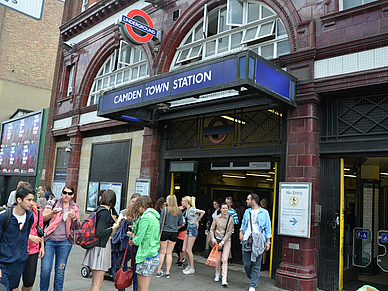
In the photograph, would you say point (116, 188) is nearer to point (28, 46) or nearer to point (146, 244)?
point (146, 244)

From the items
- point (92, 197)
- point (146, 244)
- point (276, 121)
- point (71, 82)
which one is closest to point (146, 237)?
point (146, 244)

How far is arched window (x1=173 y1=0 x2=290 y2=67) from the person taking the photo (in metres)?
9.13

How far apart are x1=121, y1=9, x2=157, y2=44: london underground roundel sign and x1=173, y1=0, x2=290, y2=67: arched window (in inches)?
46.3

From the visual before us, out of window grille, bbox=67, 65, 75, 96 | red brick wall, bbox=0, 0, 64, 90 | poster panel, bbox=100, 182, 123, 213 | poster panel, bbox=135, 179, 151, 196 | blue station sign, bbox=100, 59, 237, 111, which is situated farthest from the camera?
red brick wall, bbox=0, 0, 64, 90

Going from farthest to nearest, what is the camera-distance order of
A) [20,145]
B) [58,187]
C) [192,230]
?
[20,145] → [58,187] → [192,230]

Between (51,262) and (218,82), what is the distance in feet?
14.6

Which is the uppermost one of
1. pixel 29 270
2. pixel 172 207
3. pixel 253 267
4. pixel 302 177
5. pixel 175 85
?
pixel 175 85

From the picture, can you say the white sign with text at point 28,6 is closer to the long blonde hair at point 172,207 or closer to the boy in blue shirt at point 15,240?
the boy in blue shirt at point 15,240

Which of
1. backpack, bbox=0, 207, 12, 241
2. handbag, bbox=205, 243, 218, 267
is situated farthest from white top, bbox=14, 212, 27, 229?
handbag, bbox=205, 243, 218, 267

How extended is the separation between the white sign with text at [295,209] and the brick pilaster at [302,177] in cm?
16

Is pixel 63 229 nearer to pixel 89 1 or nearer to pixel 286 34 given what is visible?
pixel 286 34

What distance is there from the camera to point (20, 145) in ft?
68.6

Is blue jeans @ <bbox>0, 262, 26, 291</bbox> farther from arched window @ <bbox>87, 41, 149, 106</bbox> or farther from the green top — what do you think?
arched window @ <bbox>87, 41, 149, 106</bbox>

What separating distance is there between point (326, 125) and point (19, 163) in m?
19.1
